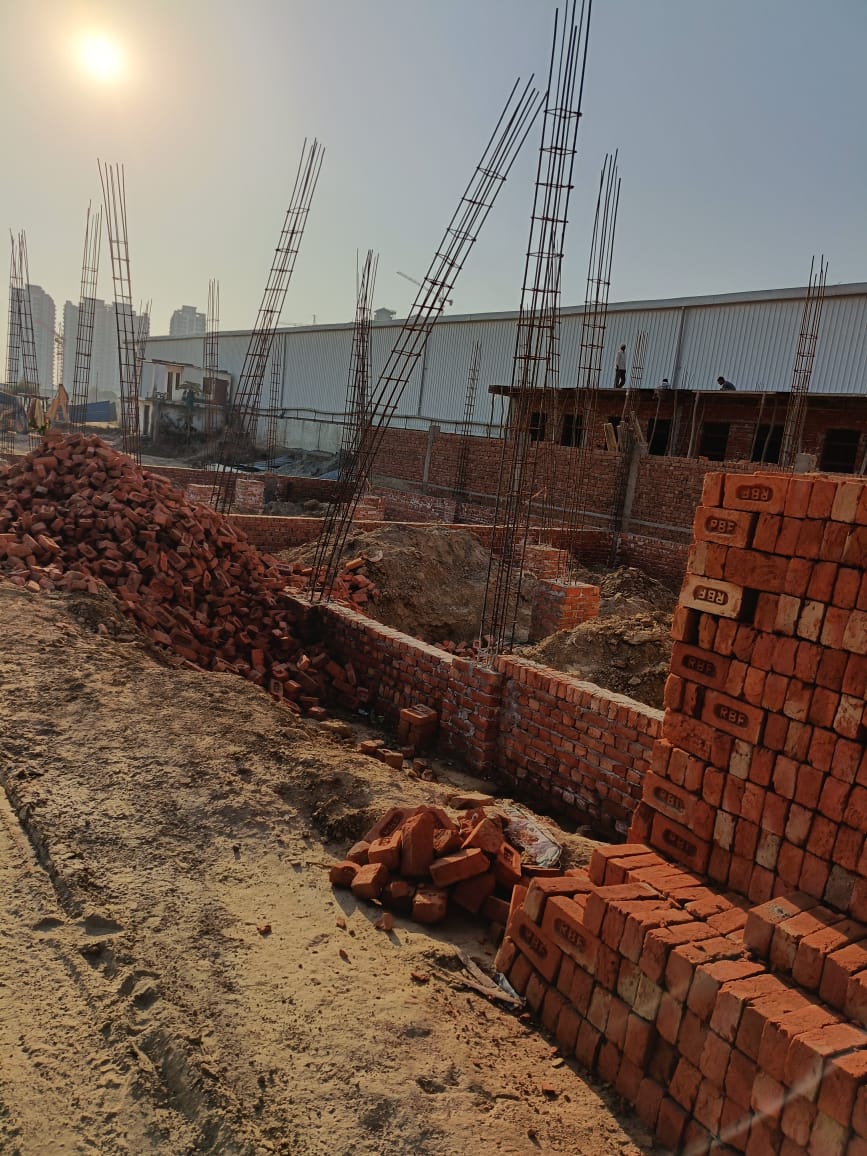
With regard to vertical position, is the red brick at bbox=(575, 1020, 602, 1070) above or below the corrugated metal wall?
below

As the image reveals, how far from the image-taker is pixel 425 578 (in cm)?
1058

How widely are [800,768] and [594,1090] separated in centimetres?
143

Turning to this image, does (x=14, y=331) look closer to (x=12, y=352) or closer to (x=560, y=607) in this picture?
(x=12, y=352)

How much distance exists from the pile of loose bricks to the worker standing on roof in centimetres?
1839

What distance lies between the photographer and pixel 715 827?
10.8ft

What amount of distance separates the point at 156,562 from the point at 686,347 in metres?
18.4

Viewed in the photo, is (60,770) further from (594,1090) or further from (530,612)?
(530,612)

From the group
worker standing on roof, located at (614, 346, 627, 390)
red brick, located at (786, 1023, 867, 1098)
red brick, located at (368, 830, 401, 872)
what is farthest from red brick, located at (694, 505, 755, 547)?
worker standing on roof, located at (614, 346, 627, 390)

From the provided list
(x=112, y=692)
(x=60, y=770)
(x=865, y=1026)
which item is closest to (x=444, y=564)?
(x=112, y=692)

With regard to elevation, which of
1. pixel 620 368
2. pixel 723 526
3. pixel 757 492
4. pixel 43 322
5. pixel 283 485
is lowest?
pixel 283 485

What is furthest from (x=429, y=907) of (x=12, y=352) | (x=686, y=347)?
(x=12, y=352)

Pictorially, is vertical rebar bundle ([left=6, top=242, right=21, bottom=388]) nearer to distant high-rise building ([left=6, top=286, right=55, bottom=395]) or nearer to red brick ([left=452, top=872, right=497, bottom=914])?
red brick ([left=452, top=872, right=497, bottom=914])

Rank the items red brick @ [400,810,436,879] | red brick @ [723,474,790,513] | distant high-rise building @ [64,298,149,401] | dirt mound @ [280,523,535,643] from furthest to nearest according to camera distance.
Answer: distant high-rise building @ [64,298,149,401], dirt mound @ [280,523,535,643], red brick @ [400,810,436,879], red brick @ [723,474,790,513]

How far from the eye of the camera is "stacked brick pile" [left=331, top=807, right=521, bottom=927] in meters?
3.64
